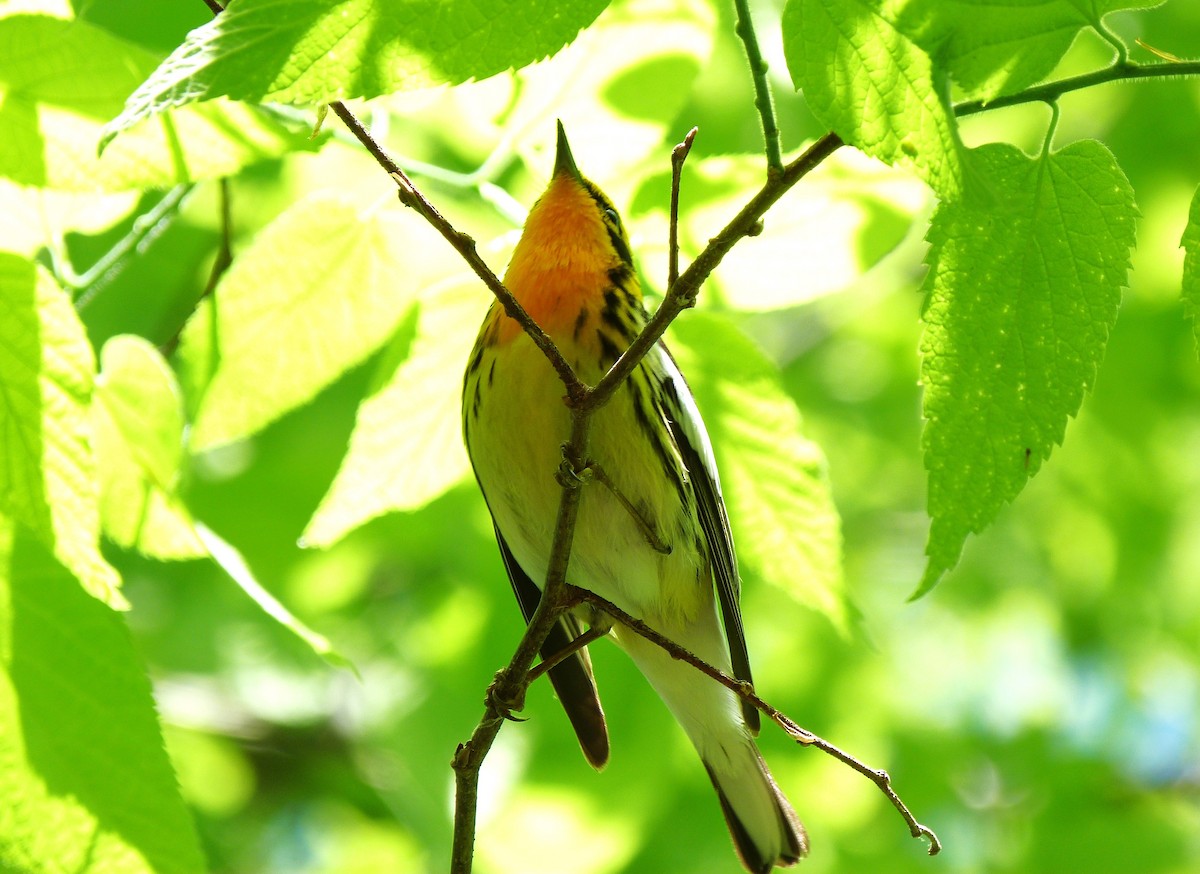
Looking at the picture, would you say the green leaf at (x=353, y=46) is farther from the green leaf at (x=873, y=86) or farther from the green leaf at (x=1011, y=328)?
the green leaf at (x=1011, y=328)

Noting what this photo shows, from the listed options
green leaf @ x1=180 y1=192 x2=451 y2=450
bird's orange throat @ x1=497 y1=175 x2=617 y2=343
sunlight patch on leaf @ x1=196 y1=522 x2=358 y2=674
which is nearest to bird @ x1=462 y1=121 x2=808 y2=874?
bird's orange throat @ x1=497 y1=175 x2=617 y2=343

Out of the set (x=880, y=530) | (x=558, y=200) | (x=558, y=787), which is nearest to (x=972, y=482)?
(x=558, y=200)

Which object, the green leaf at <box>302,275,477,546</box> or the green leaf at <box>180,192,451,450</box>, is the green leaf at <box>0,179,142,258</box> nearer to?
the green leaf at <box>180,192,451,450</box>

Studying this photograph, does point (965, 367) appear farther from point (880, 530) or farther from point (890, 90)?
point (880, 530)

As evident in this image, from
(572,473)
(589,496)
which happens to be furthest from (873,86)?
(589,496)

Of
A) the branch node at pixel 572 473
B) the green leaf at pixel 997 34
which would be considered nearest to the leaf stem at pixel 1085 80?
the green leaf at pixel 997 34

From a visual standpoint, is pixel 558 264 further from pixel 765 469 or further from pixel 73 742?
pixel 73 742
